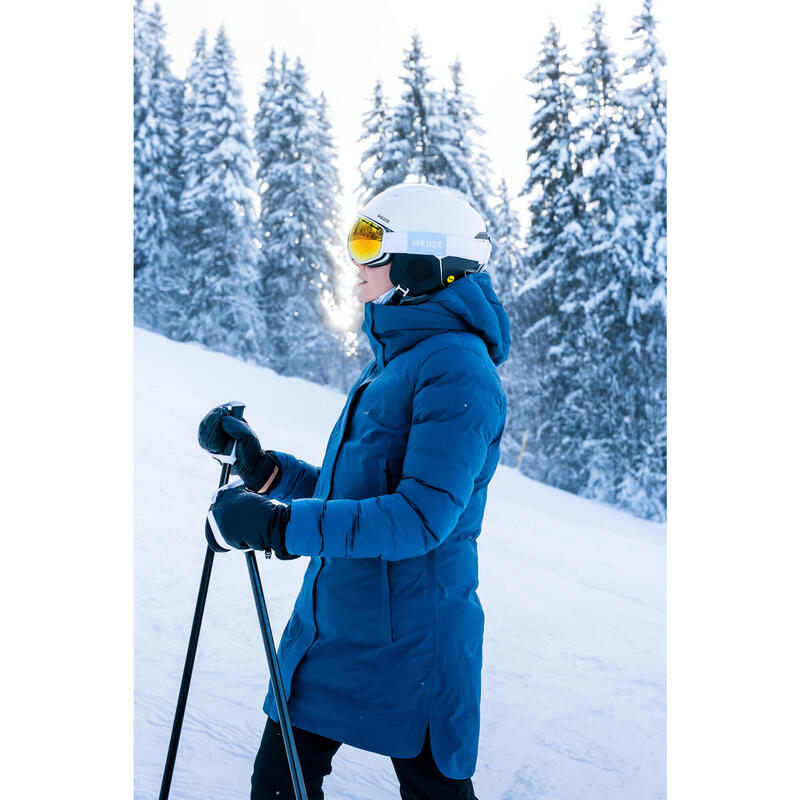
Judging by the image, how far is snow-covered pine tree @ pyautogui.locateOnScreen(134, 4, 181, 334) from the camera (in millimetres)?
18641

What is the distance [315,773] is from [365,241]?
101cm

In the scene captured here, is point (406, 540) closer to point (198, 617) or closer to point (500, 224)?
point (198, 617)

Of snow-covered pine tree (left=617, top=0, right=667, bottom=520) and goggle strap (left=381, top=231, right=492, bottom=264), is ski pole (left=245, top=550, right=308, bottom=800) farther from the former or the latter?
snow-covered pine tree (left=617, top=0, right=667, bottom=520)

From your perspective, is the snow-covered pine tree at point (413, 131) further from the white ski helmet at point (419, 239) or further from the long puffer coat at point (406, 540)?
the long puffer coat at point (406, 540)

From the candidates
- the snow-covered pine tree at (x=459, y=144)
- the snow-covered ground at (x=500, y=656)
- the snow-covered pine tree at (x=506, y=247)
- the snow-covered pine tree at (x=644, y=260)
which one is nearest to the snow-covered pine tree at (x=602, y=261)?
the snow-covered pine tree at (x=644, y=260)

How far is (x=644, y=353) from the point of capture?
15.9 m

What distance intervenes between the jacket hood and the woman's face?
0.16 ft

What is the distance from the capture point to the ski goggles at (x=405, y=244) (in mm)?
1467

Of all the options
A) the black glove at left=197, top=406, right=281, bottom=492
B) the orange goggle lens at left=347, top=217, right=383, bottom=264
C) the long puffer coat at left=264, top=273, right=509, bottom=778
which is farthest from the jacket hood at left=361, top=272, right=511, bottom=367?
the black glove at left=197, top=406, right=281, bottom=492

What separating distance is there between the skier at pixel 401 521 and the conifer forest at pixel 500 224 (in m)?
14.1

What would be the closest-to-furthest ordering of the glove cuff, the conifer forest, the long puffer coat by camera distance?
the long puffer coat → the glove cuff → the conifer forest
